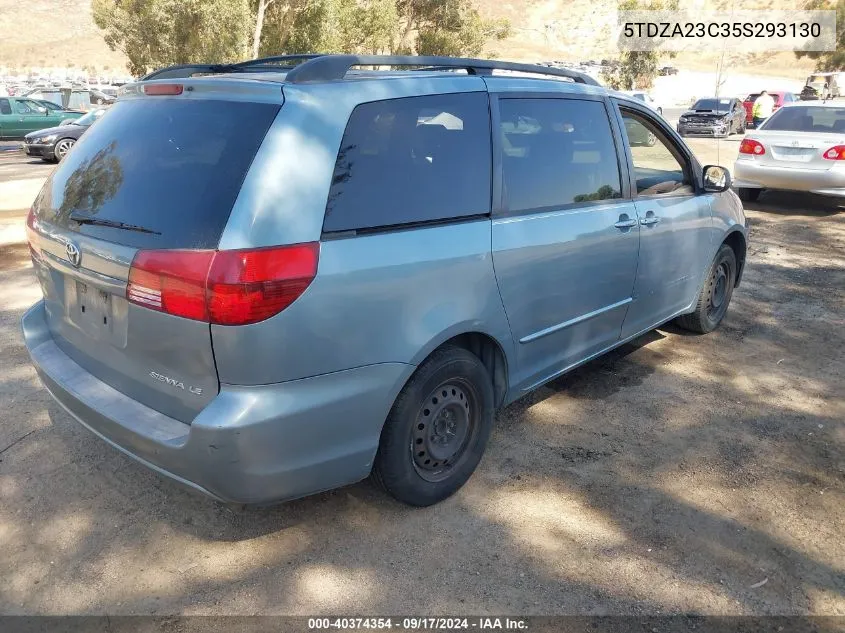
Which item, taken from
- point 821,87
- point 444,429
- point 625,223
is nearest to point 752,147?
point 625,223

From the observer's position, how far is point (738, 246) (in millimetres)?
5469

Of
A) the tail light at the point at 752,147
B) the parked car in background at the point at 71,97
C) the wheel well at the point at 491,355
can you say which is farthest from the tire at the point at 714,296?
the parked car in background at the point at 71,97

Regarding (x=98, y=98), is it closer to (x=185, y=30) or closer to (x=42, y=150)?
(x=185, y=30)

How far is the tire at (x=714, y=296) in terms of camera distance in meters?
5.16

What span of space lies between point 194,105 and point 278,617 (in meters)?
1.95

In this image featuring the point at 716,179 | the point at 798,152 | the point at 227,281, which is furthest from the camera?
the point at 798,152

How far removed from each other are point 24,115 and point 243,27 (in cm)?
807

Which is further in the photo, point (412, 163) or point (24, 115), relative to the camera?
point (24, 115)

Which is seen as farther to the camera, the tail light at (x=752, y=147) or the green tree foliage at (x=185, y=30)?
the green tree foliage at (x=185, y=30)

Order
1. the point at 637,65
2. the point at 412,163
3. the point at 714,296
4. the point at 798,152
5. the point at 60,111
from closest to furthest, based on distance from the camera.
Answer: the point at 412,163
the point at 714,296
the point at 798,152
the point at 60,111
the point at 637,65

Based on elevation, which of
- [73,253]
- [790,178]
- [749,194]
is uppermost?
[73,253]

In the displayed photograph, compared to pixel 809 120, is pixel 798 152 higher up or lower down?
lower down

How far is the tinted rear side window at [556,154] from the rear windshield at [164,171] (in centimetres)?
125

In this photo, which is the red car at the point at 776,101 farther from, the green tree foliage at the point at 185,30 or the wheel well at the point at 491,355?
the wheel well at the point at 491,355
